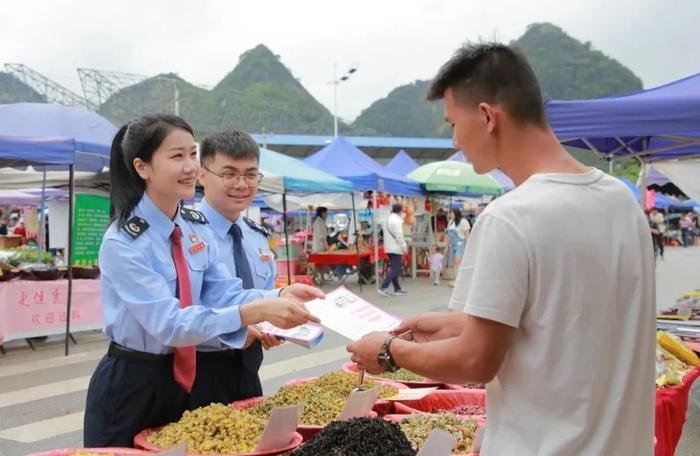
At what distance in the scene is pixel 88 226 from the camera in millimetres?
8031

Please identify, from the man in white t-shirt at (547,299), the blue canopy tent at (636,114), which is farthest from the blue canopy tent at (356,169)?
the man in white t-shirt at (547,299)

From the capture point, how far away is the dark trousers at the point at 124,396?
2.02 m

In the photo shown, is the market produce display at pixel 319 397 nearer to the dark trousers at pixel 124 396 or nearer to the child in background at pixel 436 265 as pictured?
the dark trousers at pixel 124 396

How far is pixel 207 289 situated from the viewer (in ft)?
7.66

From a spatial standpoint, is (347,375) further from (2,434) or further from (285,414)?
(2,434)

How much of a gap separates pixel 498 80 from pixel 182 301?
1.26 m

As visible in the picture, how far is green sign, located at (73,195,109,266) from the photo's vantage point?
7840 millimetres

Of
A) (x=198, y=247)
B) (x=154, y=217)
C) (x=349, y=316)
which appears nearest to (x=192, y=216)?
(x=198, y=247)

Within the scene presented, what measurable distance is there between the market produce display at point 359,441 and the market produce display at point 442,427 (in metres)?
0.35

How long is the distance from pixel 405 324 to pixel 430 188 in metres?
14.0

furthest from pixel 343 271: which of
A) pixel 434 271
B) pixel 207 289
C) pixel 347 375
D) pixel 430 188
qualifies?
pixel 207 289

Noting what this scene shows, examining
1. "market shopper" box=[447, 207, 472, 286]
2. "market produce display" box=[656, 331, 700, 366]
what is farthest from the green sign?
"market shopper" box=[447, 207, 472, 286]

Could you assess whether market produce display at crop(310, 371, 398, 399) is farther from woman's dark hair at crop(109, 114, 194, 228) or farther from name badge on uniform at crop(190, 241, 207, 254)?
woman's dark hair at crop(109, 114, 194, 228)

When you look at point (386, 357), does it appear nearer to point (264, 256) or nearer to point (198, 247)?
point (198, 247)
